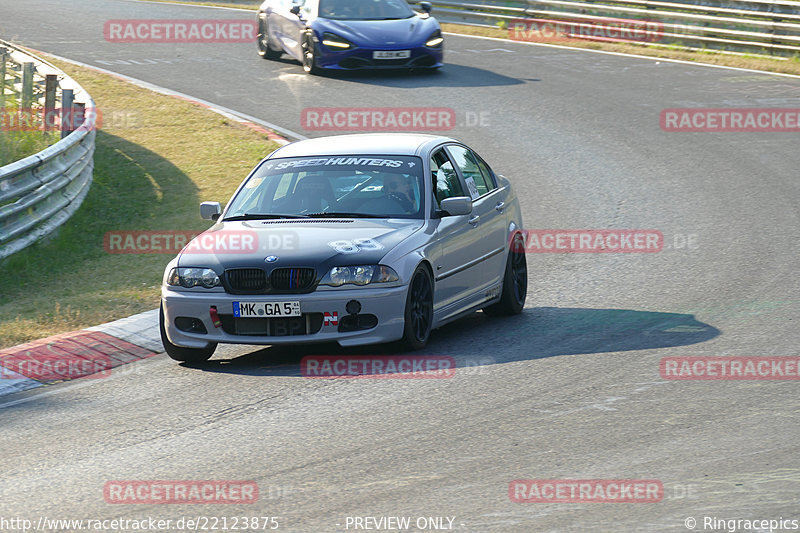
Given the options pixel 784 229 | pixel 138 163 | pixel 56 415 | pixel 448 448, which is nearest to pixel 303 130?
pixel 138 163

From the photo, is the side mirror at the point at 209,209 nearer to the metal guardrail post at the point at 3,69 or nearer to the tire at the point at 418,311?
the tire at the point at 418,311

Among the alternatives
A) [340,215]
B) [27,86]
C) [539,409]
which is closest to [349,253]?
[340,215]

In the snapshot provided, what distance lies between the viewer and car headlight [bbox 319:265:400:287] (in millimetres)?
8969

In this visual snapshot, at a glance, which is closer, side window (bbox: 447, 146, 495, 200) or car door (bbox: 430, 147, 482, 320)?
car door (bbox: 430, 147, 482, 320)

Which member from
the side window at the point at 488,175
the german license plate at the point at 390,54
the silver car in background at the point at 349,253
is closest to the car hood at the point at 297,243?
the silver car in background at the point at 349,253

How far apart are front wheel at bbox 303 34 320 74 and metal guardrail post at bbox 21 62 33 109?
6.36m

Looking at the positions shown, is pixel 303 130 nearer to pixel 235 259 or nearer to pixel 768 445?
pixel 235 259

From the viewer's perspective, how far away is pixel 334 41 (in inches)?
904

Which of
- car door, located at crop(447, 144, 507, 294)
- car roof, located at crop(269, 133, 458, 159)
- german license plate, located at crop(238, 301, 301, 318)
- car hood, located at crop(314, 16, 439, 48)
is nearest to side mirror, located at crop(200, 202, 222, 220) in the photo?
car roof, located at crop(269, 133, 458, 159)

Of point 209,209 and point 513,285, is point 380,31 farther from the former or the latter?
point 209,209

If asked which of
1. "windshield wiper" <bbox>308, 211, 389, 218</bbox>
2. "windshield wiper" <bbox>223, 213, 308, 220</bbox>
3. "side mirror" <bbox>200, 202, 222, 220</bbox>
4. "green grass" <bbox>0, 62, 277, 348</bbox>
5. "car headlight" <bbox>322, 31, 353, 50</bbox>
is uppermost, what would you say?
"windshield wiper" <bbox>308, 211, 389, 218</bbox>

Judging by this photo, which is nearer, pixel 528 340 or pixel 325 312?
pixel 325 312

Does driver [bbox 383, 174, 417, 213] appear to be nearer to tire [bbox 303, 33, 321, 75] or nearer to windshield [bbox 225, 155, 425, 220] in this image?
windshield [bbox 225, 155, 425, 220]

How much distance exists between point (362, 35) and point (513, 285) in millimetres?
12599
